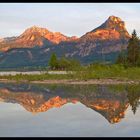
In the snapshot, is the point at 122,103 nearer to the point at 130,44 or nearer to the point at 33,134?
the point at 33,134

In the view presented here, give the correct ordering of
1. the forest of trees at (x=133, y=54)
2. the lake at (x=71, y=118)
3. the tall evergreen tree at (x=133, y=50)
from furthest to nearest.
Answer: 1. the tall evergreen tree at (x=133, y=50)
2. the forest of trees at (x=133, y=54)
3. the lake at (x=71, y=118)

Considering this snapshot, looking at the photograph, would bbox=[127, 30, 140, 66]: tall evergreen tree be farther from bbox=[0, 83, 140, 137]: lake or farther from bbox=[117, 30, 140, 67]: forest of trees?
bbox=[0, 83, 140, 137]: lake

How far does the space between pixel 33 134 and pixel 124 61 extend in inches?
2562

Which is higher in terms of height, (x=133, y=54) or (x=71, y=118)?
(x=71, y=118)

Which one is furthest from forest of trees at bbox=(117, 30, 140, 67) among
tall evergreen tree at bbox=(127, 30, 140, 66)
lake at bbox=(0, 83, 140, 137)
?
lake at bbox=(0, 83, 140, 137)

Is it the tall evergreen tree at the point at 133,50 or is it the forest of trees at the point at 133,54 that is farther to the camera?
the tall evergreen tree at the point at 133,50

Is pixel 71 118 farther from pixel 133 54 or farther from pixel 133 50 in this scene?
pixel 133 50

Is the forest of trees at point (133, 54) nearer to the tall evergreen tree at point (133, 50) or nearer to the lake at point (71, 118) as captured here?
the tall evergreen tree at point (133, 50)

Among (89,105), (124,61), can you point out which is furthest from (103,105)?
(124,61)

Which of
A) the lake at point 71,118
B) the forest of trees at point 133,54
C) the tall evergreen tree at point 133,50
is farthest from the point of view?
the tall evergreen tree at point 133,50

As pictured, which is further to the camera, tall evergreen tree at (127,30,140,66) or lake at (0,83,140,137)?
tall evergreen tree at (127,30,140,66)

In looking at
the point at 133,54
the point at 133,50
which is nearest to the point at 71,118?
the point at 133,54

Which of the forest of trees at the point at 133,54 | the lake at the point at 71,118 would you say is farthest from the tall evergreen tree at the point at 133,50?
the lake at the point at 71,118

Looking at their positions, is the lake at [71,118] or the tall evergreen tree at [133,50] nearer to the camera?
the lake at [71,118]
